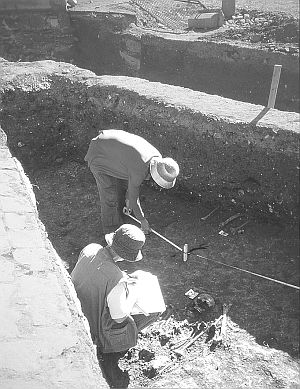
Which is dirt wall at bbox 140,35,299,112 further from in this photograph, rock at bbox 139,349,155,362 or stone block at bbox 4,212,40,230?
stone block at bbox 4,212,40,230

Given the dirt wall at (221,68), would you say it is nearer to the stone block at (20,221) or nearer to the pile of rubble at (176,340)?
the pile of rubble at (176,340)

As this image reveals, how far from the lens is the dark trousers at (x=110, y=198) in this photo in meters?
5.29

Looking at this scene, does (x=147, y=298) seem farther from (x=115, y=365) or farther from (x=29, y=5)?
(x=29, y=5)

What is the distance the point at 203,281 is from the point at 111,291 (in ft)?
5.61

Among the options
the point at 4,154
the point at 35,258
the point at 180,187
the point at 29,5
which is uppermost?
the point at 29,5

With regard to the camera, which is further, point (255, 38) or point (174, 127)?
point (255, 38)

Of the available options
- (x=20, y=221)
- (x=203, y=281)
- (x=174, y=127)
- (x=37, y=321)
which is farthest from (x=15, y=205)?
(x=174, y=127)

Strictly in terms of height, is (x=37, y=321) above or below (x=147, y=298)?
above

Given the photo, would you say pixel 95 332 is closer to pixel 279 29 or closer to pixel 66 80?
pixel 66 80

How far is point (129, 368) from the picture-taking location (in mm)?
3986

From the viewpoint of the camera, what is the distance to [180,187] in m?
6.26

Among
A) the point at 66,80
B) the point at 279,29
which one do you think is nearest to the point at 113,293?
the point at 66,80

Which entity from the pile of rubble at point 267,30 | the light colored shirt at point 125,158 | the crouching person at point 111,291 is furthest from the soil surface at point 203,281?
the pile of rubble at point 267,30

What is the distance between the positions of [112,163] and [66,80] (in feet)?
7.90
